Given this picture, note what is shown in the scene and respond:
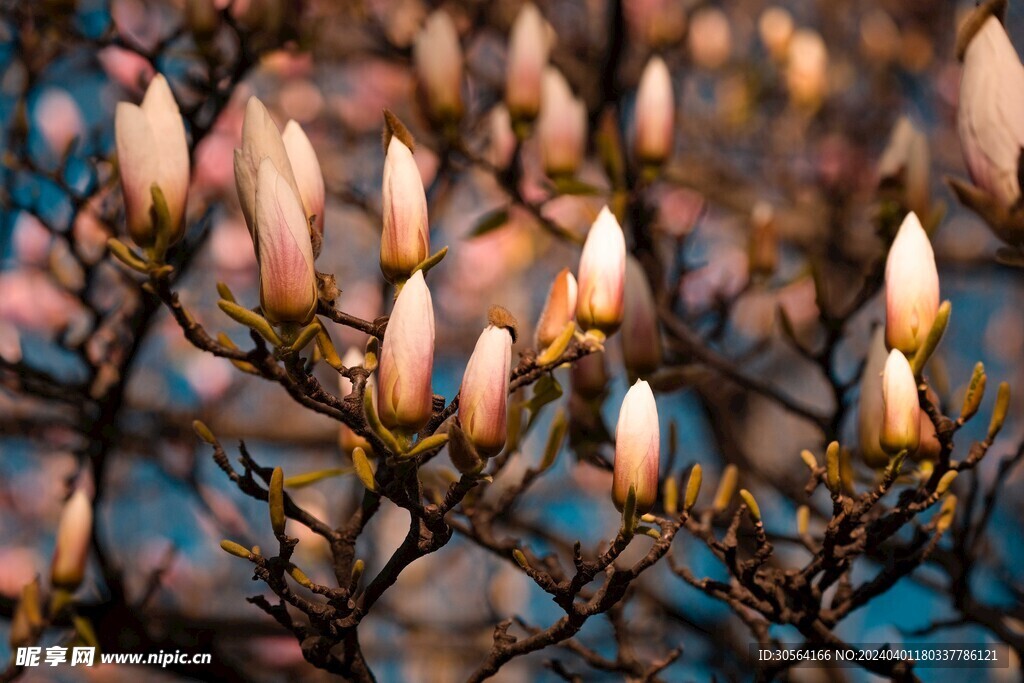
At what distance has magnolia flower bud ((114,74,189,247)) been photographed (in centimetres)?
97

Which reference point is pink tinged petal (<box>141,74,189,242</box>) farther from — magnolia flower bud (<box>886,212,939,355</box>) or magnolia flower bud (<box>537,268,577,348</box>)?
magnolia flower bud (<box>886,212,939,355</box>)

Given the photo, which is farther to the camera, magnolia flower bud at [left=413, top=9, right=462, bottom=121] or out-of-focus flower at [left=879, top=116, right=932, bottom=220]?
magnolia flower bud at [left=413, top=9, right=462, bottom=121]

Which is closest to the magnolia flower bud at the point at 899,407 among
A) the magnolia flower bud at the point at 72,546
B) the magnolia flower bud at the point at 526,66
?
the magnolia flower bud at the point at 526,66

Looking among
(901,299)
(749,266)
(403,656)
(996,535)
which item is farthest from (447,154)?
(996,535)

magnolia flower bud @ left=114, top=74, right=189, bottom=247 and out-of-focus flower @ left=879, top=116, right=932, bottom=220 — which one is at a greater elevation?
out-of-focus flower @ left=879, top=116, right=932, bottom=220

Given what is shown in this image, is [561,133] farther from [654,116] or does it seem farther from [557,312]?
[557,312]

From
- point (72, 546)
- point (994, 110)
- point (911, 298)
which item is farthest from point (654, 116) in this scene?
point (72, 546)

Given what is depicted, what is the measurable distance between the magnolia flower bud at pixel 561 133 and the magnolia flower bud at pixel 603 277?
0.56 m

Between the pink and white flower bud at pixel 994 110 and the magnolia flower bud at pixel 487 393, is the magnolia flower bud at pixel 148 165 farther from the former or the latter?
the pink and white flower bud at pixel 994 110

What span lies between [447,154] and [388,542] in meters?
2.28

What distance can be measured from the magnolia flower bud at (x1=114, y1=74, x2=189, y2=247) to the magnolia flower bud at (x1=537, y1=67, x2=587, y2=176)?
2.46ft

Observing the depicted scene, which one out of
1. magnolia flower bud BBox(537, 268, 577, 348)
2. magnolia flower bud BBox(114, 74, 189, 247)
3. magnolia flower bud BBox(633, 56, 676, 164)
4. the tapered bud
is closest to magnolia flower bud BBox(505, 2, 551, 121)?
magnolia flower bud BBox(633, 56, 676, 164)

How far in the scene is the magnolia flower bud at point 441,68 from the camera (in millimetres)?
1638

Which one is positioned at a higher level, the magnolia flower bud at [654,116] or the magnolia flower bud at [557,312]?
the magnolia flower bud at [654,116]
